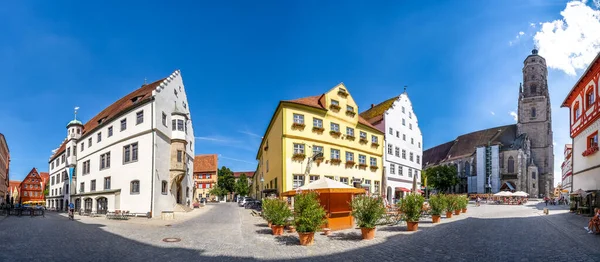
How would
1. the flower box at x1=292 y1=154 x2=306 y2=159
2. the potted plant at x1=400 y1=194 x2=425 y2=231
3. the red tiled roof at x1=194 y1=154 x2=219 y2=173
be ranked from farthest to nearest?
the red tiled roof at x1=194 y1=154 x2=219 y2=173 < the flower box at x1=292 y1=154 x2=306 y2=159 < the potted plant at x1=400 y1=194 x2=425 y2=231

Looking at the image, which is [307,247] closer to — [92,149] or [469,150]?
[92,149]

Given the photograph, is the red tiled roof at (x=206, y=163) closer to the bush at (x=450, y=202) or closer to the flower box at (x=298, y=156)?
the flower box at (x=298, y=156)

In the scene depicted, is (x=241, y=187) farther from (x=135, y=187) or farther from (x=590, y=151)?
(x=590, y=151)

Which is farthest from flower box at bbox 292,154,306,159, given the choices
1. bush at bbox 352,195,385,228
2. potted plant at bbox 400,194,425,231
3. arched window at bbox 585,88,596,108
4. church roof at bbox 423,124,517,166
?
church roof at bbox 423,124,517,166

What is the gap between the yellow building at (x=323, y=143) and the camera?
102 ft

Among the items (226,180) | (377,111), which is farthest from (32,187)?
(377,111)

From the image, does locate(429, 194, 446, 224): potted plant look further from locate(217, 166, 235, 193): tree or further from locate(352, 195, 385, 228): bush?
locate(217, 166, 235, 193): tree

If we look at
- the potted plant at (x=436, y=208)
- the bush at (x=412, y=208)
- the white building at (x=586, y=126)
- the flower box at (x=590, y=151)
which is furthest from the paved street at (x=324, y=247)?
the white building at (x=586, y=126)

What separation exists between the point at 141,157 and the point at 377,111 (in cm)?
3030

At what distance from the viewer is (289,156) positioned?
30.9 metres

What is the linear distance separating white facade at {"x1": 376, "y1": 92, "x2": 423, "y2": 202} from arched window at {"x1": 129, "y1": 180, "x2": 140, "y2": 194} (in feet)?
85.8

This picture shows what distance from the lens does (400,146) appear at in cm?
4603

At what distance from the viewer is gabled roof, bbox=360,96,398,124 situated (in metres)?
44.7

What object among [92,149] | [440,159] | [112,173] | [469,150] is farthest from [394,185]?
[440,159]
